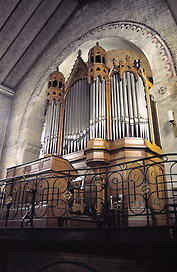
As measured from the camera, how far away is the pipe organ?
21.4 ft

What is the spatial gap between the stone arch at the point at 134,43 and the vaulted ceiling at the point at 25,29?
3.98ft

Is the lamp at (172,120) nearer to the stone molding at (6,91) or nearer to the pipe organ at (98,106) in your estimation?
the pipe organ at (98,106)

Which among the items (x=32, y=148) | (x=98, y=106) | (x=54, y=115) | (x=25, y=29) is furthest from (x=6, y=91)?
(x=98, y=106)

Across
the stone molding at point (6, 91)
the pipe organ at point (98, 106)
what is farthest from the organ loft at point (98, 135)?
the stone molding at point (6, 91)

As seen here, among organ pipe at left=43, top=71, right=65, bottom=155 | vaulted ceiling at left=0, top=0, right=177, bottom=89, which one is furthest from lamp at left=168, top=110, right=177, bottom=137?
vaulted ceiling at left=0, top=0, right=177, bottom=89

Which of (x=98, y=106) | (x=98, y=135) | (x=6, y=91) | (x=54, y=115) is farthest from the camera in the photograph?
(x=6, y=91)

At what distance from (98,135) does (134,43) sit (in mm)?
3298

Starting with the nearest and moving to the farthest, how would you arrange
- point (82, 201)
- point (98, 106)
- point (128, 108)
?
point (82, 201), point (128, 108), point (98, 106)

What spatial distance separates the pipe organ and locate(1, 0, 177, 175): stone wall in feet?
3.70

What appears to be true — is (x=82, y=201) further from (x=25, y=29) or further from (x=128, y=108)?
(x=25, y=29)

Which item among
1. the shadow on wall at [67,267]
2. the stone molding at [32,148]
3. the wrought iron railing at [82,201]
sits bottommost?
the shadow on wall at [67,267]

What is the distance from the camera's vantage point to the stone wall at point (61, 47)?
25.5 feet

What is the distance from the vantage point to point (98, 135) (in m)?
6.53

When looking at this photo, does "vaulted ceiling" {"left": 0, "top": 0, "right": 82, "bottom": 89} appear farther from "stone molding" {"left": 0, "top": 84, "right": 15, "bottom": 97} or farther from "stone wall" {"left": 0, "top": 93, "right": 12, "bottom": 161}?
"stone wall" {"left": 0, "top": 93, "right": 12, "bottom": 161}
